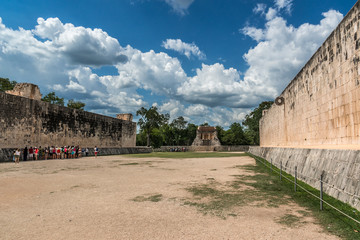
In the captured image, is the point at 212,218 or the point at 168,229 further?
the point at 212,218

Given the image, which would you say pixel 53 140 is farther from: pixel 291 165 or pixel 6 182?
pixel 291 165

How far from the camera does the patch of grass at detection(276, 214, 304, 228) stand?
3.54 m

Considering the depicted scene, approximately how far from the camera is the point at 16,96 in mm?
15891

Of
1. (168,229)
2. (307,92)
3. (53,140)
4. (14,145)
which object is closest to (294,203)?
(168,229)

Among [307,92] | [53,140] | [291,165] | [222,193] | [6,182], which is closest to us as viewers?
[222,193]

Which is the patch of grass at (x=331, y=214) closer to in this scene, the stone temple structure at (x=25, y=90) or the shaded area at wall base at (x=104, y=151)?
the shaded area at wall base at (x=104, y=151)

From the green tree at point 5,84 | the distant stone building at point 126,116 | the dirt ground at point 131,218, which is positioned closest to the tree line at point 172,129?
the green tree at point 5,84

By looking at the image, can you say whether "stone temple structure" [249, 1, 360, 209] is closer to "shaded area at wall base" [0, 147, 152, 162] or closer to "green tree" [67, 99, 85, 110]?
"shaded area at wall base" [0, 147, 152, 162]

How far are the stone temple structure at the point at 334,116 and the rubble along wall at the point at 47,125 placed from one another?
16.4 m

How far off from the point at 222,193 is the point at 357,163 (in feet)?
8.97

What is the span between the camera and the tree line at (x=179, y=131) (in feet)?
173

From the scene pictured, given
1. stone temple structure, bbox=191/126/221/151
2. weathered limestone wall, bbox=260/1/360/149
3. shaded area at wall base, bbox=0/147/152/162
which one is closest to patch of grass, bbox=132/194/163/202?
weathered limestone wall, bbox=260/1/360/149

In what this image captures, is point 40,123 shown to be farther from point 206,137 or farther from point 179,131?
point 179,131

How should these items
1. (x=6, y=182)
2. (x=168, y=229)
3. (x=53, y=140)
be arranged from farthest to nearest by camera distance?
(x=53, y=140) → (x=6, y=182) → (x=168, y=229)
